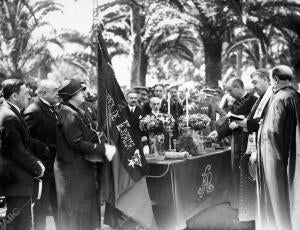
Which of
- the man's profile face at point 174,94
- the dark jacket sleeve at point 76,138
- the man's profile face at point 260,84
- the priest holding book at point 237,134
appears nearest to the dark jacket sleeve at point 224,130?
the priest holding book at point 237,134

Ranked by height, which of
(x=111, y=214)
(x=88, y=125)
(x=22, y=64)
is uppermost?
(x=22, y=64)

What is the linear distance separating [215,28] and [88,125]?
11262mm

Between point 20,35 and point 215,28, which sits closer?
point 215,28

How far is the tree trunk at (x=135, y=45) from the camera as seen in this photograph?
15.8 meters

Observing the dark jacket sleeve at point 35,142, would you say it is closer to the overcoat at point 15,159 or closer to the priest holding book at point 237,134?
the overcoat at point 15,159

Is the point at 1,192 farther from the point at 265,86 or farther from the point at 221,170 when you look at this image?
the point at 265,86

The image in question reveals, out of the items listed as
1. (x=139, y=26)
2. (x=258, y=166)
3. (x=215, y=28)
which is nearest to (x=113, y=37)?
(x=139, y=26)

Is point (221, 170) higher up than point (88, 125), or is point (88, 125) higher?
point (88, 125)

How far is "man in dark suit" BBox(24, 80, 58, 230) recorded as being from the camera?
5.53 meters

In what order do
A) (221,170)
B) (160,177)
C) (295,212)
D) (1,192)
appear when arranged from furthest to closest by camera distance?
(221,170) < (160,177) < (295,212) < (1,192)

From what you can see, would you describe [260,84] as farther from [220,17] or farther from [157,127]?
[220,17]

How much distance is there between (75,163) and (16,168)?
1.99ft

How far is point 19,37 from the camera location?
18.3 metres

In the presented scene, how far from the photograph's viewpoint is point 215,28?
15.5m
